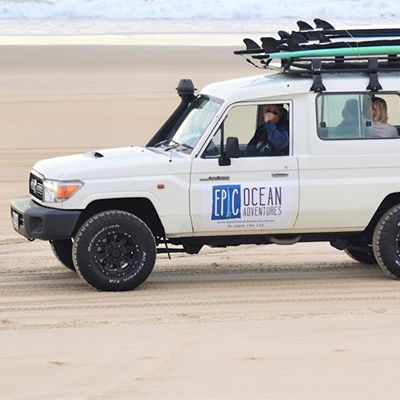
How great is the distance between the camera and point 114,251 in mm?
10461

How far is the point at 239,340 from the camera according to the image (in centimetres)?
885

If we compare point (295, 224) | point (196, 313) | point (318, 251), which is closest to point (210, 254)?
point (318, 251)

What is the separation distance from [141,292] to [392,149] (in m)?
2.37

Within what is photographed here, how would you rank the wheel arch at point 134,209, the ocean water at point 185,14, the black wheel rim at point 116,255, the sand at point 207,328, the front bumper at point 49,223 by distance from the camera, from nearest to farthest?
the sand at point 207,328 → the front bumper at point 49,223 → the black wheel rim at point 116,255 → the wheel arch at point 134,209 → the ocean water at point 185,14

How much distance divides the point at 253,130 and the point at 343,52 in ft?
3.22

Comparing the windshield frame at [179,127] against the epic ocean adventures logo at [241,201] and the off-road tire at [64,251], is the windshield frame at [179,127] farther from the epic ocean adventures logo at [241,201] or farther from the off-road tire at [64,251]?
the off-road tire at [64,251]

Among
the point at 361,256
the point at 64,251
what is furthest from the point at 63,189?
the point at 361,256

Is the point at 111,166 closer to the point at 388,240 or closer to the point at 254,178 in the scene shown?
the point at 254,178

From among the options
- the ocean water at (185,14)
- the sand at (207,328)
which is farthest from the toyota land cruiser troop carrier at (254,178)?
the ocean water at (185,14)

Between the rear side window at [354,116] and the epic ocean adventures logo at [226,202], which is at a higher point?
the rear side window at [354,116]

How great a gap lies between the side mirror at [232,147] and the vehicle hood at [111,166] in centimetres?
37

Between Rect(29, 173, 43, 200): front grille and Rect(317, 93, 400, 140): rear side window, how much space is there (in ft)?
7.62

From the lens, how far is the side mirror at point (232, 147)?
10336mm

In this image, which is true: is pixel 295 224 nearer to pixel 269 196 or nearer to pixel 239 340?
pixel 269 196
